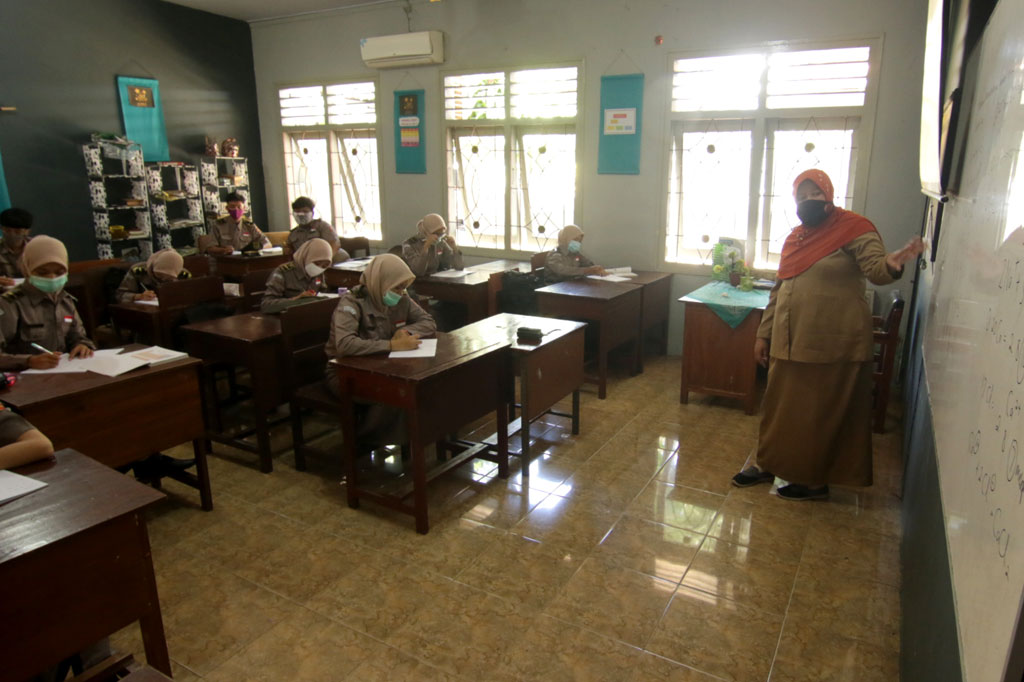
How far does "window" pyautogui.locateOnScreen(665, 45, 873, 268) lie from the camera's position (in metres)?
4.71

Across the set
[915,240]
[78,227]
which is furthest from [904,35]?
[78,227]

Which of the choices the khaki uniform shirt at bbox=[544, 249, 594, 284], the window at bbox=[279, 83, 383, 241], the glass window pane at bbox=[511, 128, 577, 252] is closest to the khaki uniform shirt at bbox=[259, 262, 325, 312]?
the khaki uniform shirt at bbox=[544, 249, 594, 284]

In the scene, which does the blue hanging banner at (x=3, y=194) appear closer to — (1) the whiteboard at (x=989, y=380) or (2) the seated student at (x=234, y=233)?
(2) the seated student at (x=234, y=233)

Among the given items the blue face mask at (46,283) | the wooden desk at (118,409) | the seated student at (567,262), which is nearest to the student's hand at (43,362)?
the wooden desk at (118,409)

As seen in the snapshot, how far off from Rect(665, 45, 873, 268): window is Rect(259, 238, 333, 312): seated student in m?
2.94

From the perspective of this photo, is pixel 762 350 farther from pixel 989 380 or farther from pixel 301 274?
pixel 301 274

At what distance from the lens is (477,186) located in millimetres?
6516

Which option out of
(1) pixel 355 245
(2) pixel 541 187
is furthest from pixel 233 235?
(2) pixel 541 187

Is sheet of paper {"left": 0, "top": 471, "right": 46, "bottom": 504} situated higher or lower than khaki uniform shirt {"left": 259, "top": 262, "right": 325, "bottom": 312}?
lower

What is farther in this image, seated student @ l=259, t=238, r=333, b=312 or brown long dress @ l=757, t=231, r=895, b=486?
seated student @ l=259, t=238, r=333, b=312

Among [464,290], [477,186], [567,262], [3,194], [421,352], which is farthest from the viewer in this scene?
[477,186]

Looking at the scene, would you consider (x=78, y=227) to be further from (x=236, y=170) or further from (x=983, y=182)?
(x=983, y=182)

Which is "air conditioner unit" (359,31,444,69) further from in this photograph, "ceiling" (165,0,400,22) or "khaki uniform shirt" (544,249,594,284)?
"khaki uniform shirt" (544,249,594,284)

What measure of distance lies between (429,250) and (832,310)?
3.50 m
